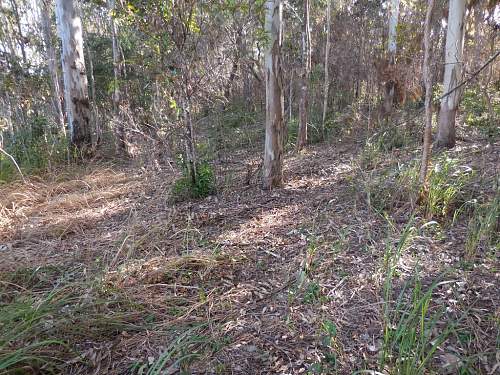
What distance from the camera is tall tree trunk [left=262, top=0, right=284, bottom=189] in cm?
375

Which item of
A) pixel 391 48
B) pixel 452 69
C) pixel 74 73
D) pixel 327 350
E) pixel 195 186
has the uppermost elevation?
pixel 391 48

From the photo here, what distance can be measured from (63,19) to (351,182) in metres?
6.07

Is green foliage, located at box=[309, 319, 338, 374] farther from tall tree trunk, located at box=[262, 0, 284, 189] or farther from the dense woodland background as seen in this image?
tall tree trunk, located at box=[262, 0, 284, 189]

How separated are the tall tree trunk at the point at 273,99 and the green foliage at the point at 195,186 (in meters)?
0.74

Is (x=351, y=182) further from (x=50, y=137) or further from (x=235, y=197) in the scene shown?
(x=50, y=137)

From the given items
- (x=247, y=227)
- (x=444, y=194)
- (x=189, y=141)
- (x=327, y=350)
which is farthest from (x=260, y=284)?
(x=189, y=141)

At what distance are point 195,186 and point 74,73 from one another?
4205 mm

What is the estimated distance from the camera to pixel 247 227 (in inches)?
131

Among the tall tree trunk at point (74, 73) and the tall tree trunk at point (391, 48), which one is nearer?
the tall tree trunk at point (74, 73)

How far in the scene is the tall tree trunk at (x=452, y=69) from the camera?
4.74 metres

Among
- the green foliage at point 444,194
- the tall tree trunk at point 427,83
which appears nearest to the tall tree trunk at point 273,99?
the tall tree trunk at point 427,83

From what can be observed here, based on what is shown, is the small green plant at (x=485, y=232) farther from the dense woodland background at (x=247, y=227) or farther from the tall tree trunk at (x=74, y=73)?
the tall tree trunk at (x=74, y=73)

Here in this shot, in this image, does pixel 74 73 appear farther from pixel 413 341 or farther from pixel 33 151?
pixel 413 341

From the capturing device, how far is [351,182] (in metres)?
4.05
